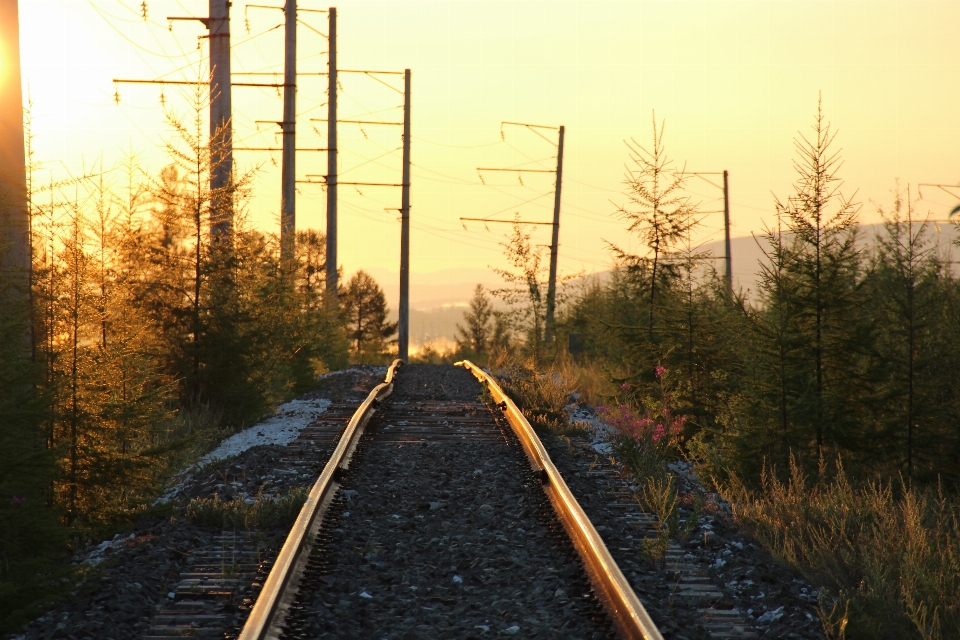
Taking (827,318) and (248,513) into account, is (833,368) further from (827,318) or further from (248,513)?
(248,513)

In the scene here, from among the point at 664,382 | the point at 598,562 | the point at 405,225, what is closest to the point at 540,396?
the point at 664,382

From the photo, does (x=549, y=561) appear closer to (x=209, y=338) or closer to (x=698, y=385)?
(x=698, y=385)

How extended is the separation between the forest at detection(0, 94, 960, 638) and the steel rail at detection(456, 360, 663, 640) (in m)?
1.26

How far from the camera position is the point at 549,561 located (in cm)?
604

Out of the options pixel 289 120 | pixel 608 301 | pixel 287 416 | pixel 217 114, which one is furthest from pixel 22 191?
pixel 608 301

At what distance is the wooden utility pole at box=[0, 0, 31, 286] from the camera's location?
24.9 feet

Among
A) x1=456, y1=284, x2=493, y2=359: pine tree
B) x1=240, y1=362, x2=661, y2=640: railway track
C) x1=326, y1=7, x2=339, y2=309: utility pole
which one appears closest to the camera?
x1=240, y1=362, x2=661, y2=640: railway track

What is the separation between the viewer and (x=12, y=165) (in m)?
7.91

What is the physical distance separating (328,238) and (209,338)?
1800 centimetres

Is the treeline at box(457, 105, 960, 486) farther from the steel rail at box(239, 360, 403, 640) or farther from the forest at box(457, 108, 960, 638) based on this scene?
the steel rail at box(239, 360, 403, 640)

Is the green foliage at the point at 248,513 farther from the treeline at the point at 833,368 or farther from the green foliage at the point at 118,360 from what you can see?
the treeline at the point at 833,368

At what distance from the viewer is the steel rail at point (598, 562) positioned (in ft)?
15.0

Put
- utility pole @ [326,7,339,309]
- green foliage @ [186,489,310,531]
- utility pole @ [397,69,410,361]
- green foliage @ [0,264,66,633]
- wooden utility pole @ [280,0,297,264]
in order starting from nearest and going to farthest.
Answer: green foliage @ [0,264,66,633] → green foliage @ [186,489,310,531] → wooden utility pole @ [280,0,297,264] → utility pole @ [326,7,339,309] → utility pole @ [397,69,410,361]

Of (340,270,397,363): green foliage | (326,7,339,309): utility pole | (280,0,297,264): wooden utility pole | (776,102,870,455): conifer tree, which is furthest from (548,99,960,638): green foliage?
(340,270,397,363): green foliage
